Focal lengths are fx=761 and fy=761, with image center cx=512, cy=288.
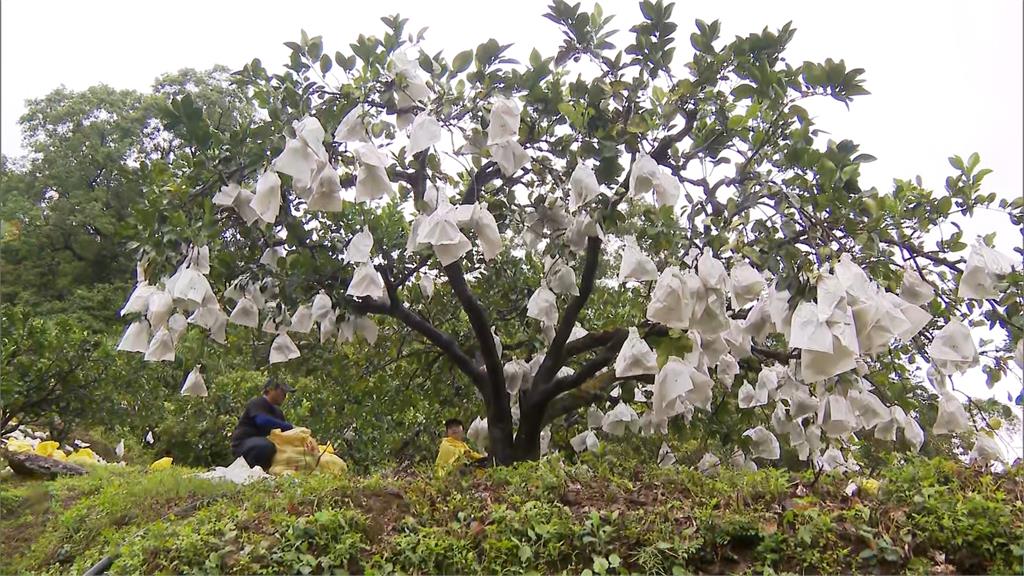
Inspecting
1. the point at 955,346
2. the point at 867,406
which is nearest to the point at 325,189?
the point at 867,406

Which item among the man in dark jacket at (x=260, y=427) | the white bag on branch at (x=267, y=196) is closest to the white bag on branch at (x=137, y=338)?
the white bag on branch at (x=267, y=196)

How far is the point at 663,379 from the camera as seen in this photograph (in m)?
2.77

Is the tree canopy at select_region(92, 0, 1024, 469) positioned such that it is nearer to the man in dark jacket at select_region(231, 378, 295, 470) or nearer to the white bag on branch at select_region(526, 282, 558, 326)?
the white bag on branch at select_region(526, 282, 558, 326)

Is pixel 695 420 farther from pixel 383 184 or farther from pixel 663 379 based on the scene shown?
pixel 383 184

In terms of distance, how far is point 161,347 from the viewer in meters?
3.18

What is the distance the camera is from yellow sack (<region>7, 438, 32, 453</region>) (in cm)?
732

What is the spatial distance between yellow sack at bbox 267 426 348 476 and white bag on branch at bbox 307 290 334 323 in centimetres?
162

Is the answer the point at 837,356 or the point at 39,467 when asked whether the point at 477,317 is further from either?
the point at 39,467

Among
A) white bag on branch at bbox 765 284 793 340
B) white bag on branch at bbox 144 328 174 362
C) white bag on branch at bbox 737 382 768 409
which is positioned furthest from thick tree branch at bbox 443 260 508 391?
white bag on branch at bbox 765 284 793 340

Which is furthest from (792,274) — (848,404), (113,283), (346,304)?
(113,283)

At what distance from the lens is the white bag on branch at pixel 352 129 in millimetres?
3141

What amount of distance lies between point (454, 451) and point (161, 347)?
2220 millimetres

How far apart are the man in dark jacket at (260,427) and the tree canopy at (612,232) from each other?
133 centimetres

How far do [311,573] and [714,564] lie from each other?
4.66 feet
